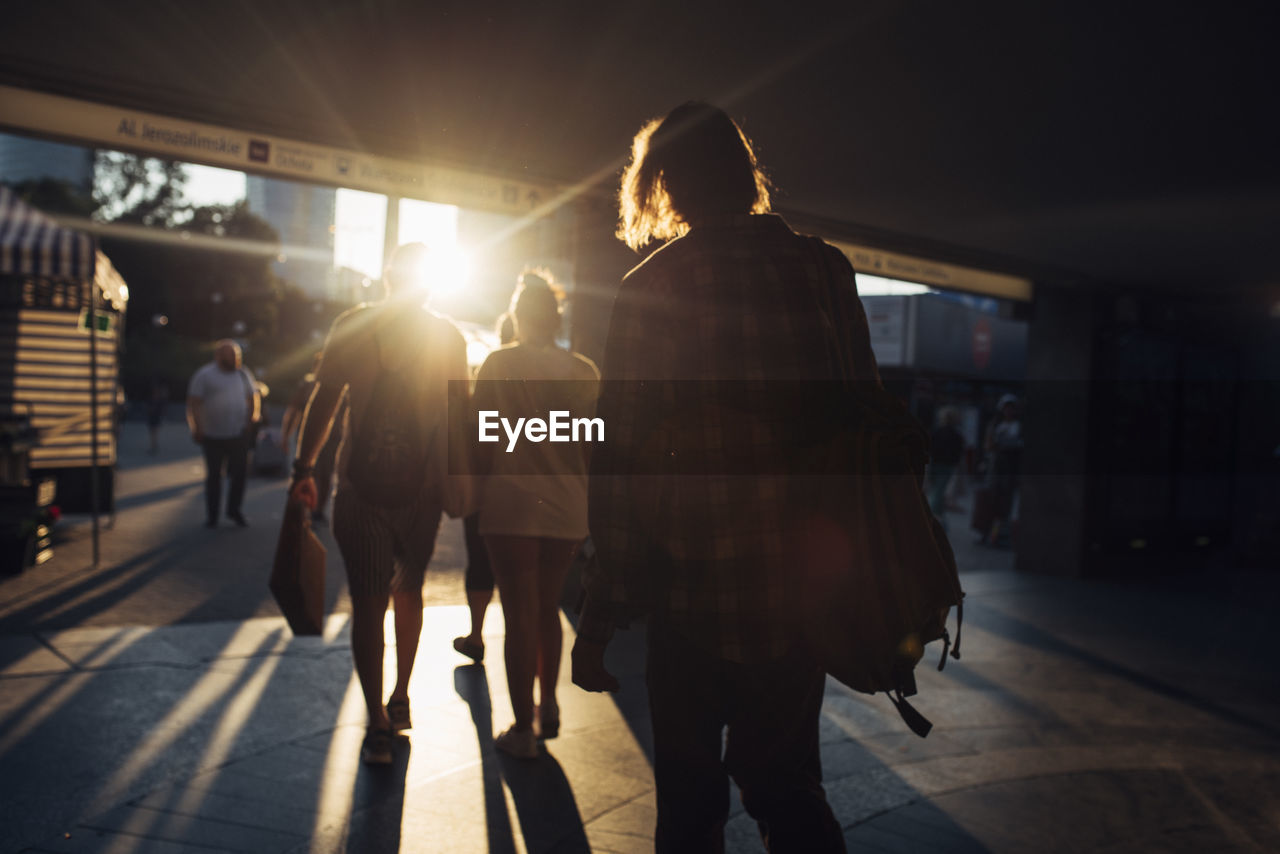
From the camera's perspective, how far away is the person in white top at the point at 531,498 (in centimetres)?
371

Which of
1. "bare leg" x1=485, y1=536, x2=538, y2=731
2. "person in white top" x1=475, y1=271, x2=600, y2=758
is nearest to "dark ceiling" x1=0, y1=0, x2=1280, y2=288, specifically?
"person in white top" x1=475, y1=271, x2=600, y2=758

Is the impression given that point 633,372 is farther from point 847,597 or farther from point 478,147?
point 478,147

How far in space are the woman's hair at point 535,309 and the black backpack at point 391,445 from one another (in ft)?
1.70

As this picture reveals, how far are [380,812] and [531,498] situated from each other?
3.99ft

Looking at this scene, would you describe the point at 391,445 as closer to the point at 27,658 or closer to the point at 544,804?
the point at 544,804

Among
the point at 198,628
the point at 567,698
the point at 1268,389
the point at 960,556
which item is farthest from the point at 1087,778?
the point at 1268,389

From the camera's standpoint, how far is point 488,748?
12.6 feet

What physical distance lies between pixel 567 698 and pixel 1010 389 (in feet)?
82.2

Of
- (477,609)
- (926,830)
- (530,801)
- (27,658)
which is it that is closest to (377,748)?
(530,801)

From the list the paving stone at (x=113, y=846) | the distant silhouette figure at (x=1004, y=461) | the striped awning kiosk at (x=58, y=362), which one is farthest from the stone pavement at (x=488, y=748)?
the distant silhouette figure at (x=1004, y=461)

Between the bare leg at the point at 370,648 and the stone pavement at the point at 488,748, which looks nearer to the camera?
the stone pavement at the point at 488,748

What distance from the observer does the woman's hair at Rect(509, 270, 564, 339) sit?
12.8 feet

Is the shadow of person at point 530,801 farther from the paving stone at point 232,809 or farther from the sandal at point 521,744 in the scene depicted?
the paving stone at point 232,809

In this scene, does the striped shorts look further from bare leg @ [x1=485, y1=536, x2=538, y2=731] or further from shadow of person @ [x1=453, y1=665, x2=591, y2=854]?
shadow of person @ [x1=453, y1=665, x2=591, y2=854]
